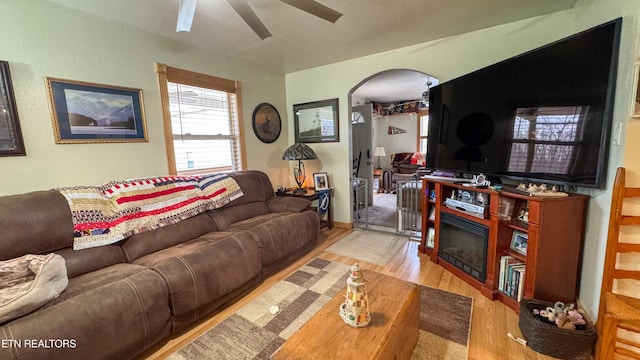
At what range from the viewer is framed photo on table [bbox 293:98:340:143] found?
376 centimetres

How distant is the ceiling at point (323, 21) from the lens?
6.79ft

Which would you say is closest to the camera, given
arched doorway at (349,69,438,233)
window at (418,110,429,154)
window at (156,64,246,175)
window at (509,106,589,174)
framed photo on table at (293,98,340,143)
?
window at (509,106,589,174)

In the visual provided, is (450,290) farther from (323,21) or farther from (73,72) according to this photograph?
(73,72)

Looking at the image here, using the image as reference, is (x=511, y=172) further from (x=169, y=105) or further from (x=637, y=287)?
(x=169, y=105)

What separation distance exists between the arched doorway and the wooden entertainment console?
153 cm

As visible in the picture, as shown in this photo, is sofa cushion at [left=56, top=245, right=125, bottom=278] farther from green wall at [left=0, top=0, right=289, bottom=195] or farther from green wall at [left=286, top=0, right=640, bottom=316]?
green wall at [left=286, top=0, right=640, bottom=316]

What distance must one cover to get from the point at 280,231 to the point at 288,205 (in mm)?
591

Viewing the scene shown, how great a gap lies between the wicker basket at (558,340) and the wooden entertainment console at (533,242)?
0.32 m

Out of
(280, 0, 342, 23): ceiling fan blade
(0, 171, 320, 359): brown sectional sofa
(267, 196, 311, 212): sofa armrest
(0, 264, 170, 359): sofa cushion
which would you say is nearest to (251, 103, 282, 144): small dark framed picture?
(267, 196, 311, 212): sofa armrest

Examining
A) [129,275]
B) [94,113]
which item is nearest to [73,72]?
[94,113]

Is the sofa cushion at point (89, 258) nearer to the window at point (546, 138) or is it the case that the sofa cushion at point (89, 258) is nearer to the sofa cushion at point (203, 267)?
the sofa cushion at point (203, 267)

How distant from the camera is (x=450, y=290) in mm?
2201

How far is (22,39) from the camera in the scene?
1828mm

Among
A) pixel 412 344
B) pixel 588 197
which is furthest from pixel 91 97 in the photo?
pixel 588 197
